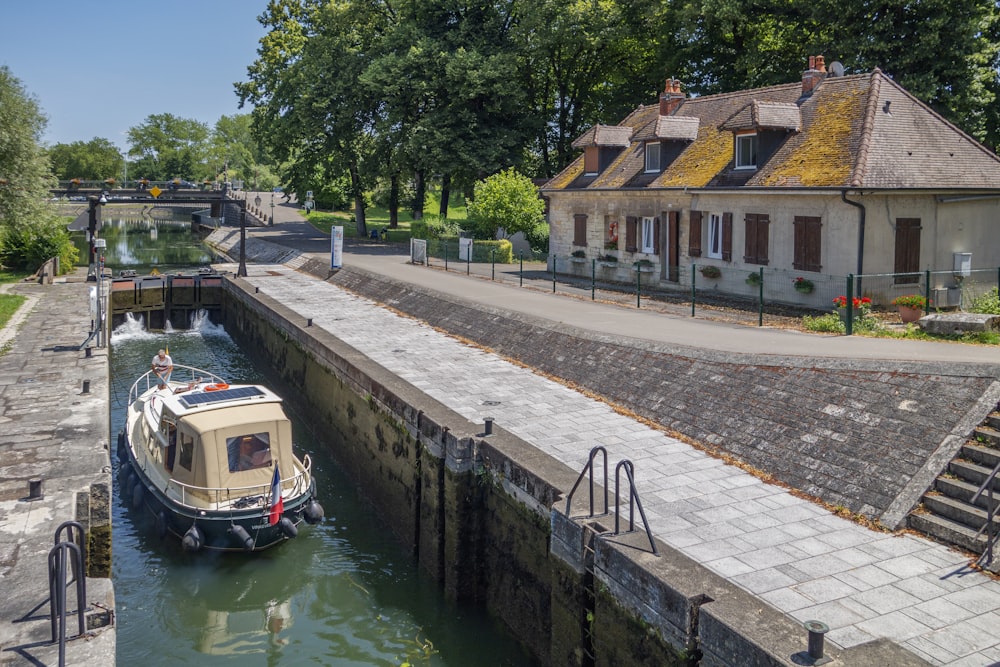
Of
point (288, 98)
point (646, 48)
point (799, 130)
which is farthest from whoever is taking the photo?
point (288, 98)

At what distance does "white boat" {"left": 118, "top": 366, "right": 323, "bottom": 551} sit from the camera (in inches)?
601

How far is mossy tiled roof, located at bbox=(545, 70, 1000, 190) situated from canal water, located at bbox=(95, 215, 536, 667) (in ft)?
50.8

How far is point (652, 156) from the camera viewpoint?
32.6m

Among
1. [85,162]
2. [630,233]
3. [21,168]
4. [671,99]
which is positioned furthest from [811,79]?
[85,162]

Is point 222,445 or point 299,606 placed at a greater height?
point 222,445

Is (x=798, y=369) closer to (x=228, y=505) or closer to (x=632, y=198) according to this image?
(x=228, y=505)

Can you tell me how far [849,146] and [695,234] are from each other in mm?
6033

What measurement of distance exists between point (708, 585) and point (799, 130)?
70.0 ft

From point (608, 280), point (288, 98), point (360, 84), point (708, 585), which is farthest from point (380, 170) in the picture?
point (708, 585)

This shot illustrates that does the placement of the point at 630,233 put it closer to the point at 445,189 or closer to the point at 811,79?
the point at 811,79

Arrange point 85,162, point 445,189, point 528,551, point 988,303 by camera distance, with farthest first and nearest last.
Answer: point 85,162 → point 445,189 → point 988,303 → point 528,551

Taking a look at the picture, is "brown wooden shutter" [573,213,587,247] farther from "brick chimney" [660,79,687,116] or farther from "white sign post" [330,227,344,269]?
"white sign post" [330,227,344,269]

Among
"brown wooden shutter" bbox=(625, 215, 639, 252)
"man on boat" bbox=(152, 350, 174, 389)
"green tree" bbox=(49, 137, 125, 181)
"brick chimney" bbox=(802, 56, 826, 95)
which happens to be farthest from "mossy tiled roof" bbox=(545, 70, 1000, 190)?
"green tree" bbox=(49, 137, 125, 181)

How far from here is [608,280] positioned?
1341 inches
